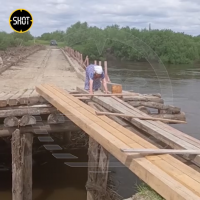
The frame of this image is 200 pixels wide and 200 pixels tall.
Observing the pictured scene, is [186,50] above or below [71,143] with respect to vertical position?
above

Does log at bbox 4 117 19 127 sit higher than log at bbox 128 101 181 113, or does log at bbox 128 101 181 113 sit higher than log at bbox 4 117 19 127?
log at bbox 128 101 181 113

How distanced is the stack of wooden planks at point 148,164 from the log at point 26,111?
1.77m

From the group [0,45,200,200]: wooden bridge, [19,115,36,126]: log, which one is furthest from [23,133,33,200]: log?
[19,115,36,126]: log

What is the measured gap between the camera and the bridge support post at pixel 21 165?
7695 mm

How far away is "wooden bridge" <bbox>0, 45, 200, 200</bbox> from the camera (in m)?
3.96

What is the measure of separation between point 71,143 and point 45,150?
1316 millimetres

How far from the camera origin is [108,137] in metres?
5.00

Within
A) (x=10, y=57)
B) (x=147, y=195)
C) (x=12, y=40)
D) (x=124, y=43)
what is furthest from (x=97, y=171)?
(x=12, y=40)

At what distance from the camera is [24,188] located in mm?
8031

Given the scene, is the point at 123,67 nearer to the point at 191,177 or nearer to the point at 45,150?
the point at 45,150

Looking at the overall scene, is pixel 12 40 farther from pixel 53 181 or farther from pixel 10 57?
pixel 53 181

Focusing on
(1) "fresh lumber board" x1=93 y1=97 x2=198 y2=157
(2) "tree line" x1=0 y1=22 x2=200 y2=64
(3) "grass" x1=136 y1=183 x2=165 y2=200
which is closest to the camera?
(3) "grass" x1=136 y1=183 x2=165 y2=200

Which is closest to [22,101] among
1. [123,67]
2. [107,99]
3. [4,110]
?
[4,110]

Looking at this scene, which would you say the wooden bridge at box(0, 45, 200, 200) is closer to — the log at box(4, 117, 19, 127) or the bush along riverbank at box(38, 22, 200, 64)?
the log at box(4, 117, 19, 127)
